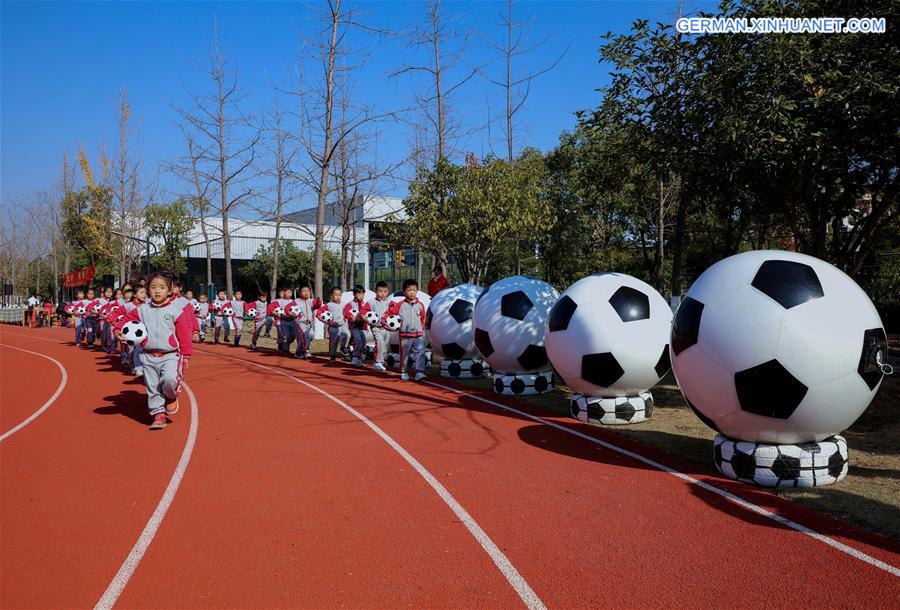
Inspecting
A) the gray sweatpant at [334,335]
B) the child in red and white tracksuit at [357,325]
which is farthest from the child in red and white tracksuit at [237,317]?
the child in red and white tracksuit at [357,325]

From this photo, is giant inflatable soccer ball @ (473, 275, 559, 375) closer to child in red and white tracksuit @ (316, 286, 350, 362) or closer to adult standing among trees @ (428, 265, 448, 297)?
adult standing among trees @ (428, 265, 448, 297)

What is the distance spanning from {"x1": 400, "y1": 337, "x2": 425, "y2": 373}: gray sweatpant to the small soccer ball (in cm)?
517

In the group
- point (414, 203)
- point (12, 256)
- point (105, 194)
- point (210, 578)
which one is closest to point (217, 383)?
point (414, 203)

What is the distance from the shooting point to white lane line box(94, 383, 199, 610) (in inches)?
146

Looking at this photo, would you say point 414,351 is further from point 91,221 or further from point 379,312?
point 91,221

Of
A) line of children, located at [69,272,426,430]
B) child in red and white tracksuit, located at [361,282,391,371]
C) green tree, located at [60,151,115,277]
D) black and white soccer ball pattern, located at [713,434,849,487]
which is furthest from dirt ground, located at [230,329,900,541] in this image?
green tree, located at [60,151,115,277]

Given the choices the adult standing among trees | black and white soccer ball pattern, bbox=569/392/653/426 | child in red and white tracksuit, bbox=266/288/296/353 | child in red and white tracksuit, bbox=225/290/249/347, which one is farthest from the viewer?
child in red and white tracksuit, bbox=225/290/249/347

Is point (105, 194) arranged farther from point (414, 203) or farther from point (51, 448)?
point (51, 448)

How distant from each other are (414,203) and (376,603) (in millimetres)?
13900

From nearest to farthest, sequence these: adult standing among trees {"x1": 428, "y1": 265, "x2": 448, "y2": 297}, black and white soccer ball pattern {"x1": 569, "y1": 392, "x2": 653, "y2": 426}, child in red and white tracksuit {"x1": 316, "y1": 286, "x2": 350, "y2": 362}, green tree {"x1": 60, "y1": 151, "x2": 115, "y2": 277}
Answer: black and white soccer ball pattern {"x1": 569, "y1": 392, "x2": 653, "y2": 426} < adult standing among trees {"x1": 428, "y1": 265, "x2": 448, "y2": 297} < child in red and white tracksuit {"x1": 316, "y1": 286, "x2": 350, "y2": 362} < green tree {"x1": 60, "y1": 151, "x2": 115, "y2": 277}

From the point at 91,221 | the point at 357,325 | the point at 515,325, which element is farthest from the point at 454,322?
the point at 91,221

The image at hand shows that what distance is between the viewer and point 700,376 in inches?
222

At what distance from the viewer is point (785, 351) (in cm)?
517

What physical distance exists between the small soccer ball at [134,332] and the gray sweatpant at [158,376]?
264mm
